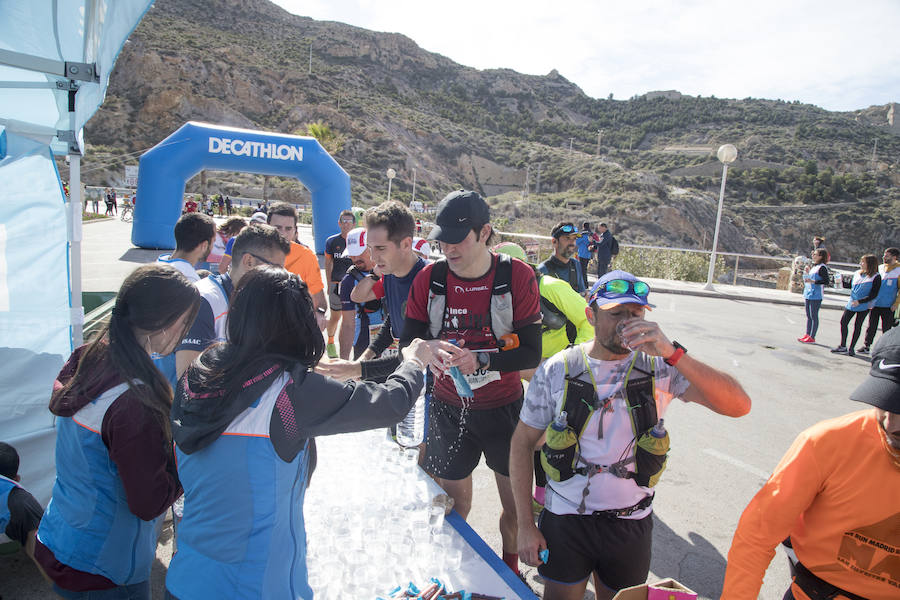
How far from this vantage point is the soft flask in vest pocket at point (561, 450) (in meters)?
1.90

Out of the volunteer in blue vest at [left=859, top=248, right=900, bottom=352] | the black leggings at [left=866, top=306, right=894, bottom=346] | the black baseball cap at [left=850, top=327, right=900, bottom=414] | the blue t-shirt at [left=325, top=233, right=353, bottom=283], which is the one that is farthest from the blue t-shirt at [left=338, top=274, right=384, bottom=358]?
the black leggings at [left=866, top=306, right=894, bottom=346]

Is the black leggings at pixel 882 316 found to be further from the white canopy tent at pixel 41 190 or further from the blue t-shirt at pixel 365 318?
the white canopy tent at pixel 41 190

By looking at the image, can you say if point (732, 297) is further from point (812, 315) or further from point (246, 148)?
point (246, 148)

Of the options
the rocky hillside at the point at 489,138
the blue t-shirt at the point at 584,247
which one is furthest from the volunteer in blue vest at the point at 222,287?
the rocky hillside at the point at 489,138

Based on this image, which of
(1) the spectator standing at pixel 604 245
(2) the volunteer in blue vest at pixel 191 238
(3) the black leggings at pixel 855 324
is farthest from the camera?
(1) the spectator standing at pixel 604 245

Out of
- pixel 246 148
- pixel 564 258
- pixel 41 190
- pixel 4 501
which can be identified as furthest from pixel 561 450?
pixel 246 148

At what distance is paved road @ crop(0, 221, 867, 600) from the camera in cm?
307

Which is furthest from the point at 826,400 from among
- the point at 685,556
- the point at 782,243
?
the point at 782,243

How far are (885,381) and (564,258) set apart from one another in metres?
4.29

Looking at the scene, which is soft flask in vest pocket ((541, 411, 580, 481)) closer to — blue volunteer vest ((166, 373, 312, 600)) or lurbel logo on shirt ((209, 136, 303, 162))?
blue volunteer vest ((166, 373, 312, 600))

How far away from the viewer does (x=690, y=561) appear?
3.17 metres

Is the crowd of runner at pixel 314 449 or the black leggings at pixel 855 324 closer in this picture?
the crowd of runner at pixel 314 449

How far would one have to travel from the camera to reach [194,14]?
8869cm

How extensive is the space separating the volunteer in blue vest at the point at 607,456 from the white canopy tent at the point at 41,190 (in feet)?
10.3
